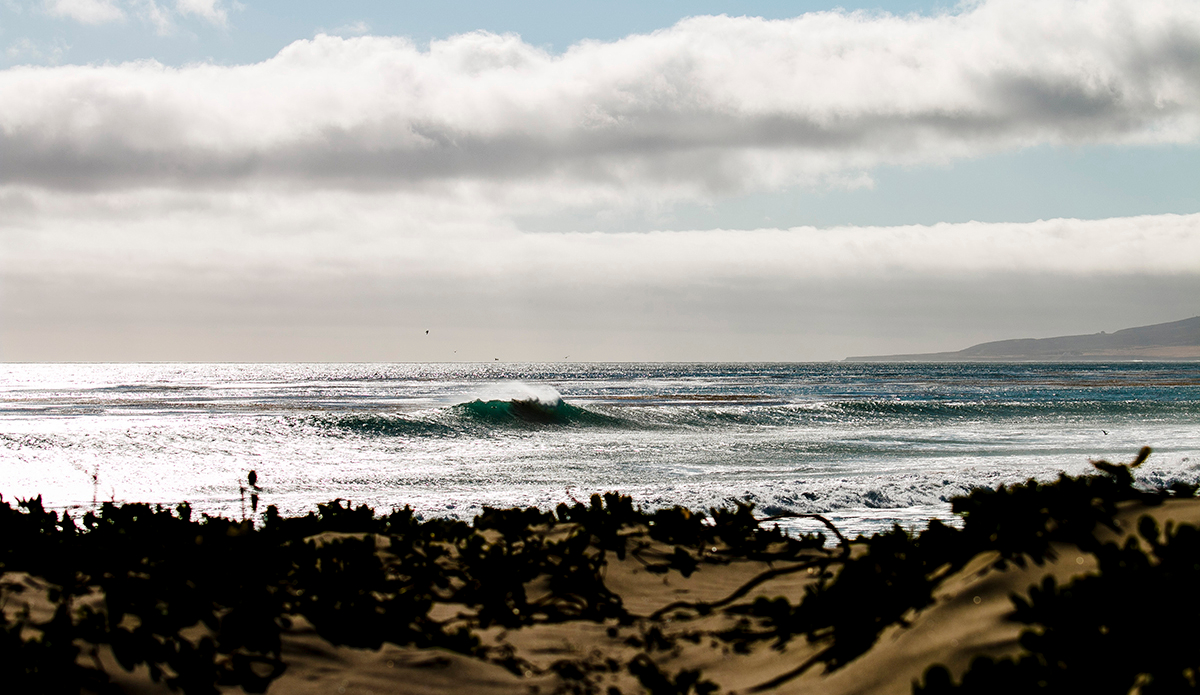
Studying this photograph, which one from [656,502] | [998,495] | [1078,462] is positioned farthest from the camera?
[1078,462]

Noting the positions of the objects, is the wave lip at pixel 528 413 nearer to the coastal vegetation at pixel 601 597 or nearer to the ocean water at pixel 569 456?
the ocean water at pixel 569 456

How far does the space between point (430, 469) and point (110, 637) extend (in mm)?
11123

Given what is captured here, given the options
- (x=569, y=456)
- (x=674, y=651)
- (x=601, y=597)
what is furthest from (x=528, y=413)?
(x=674, y=651)

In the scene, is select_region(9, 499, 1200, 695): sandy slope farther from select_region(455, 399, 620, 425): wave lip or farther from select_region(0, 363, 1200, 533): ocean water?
select_region(455, 399, 620, 425): wave lip

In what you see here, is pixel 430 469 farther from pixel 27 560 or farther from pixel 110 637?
pixel 110 637

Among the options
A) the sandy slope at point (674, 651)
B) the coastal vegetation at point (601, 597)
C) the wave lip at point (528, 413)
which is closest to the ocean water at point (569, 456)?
the wave lip at point (528, 413)

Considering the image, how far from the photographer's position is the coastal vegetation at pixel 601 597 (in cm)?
177

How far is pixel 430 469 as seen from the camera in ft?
43.3

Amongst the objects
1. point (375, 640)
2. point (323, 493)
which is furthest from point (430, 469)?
point (375, 640)

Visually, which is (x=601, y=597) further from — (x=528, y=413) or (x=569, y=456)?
(x=528, y=413)

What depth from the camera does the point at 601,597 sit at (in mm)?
3146

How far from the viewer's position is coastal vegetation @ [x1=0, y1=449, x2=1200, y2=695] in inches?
69.7

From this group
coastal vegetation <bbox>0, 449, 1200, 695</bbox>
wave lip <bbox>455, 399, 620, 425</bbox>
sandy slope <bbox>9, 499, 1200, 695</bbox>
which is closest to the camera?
coastal vegetation <bbox>0, 449, 1200, 695</bbox>

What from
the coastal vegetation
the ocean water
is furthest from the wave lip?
the coastal vegetation
